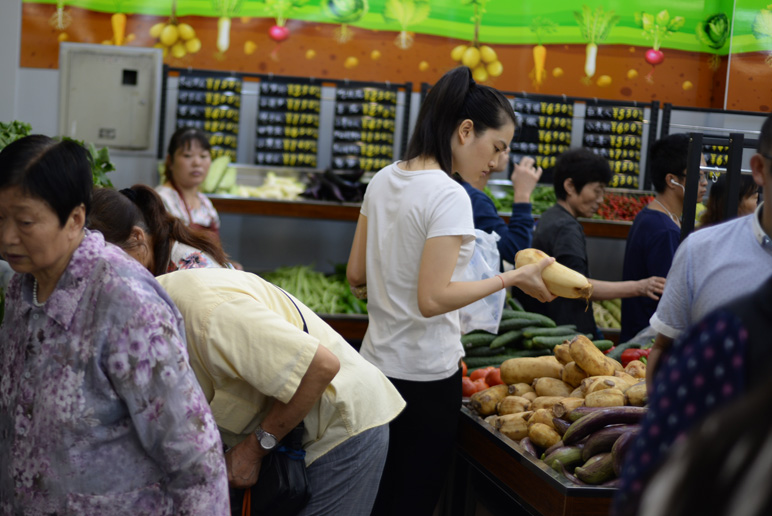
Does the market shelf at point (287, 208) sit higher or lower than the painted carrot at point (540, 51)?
lower

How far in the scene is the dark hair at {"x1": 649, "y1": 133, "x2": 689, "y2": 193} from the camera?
4219mm

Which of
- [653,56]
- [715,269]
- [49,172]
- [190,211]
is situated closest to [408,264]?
[715,269]

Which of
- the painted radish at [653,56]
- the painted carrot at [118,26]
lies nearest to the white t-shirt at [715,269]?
the painted carrot at [118,26]

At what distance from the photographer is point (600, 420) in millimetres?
2611

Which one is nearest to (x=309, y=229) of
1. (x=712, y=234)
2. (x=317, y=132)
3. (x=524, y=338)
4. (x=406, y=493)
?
(x=317, y=132)

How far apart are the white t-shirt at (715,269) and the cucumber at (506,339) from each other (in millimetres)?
1883

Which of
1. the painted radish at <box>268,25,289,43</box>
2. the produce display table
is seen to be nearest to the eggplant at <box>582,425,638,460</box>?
the produce display table

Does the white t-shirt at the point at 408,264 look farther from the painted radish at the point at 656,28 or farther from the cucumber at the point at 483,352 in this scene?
the painted radish at the point at 656,28

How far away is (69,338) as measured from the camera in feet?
4.94

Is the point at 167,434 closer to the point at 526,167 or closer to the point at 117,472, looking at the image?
the point at 117,472

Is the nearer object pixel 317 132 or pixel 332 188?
pixel 332 188

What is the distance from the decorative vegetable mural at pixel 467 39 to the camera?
277 inches

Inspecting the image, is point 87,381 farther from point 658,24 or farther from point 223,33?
point 658,24

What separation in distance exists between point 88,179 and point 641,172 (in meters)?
6.59
